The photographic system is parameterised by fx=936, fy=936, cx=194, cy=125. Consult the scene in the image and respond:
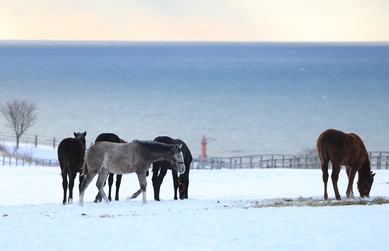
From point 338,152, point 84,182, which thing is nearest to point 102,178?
point 84,182

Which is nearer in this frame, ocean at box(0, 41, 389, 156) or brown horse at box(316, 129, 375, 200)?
brown horse at box(316, 129, 375, 200)

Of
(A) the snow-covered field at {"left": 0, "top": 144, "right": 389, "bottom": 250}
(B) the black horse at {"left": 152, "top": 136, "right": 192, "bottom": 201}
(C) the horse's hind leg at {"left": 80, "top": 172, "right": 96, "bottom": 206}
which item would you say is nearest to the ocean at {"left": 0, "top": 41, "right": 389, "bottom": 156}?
(B) the black horse at {"left": 152, "top": 136, "right": 192, "bottom": 201}

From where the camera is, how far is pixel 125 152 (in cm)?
2041

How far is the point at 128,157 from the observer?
2039 cm

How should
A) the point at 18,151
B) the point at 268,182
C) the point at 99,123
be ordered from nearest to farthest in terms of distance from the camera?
the point at 268,182 → the point at 18,151 → the point at 99,123

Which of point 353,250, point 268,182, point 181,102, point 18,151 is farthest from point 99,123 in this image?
point 353,250

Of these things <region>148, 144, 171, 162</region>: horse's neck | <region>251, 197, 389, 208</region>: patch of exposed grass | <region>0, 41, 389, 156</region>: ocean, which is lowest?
<region>251, 197, 389, 208</region>: patch of exposed grass

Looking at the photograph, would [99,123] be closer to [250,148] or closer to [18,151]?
[250,148]

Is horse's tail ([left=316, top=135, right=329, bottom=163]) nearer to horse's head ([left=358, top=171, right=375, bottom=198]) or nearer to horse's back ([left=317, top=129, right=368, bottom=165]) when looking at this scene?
horse's back ([left=317, top=129, right=368, bottom=165])

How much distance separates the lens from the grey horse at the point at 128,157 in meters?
20.4

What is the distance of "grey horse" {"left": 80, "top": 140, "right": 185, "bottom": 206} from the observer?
66.9ft

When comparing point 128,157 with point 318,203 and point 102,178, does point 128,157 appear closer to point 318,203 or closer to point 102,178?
point 102,178

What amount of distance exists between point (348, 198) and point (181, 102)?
139587mm

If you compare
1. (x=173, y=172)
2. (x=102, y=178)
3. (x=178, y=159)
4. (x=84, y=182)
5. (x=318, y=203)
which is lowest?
(x=318, y=203)
